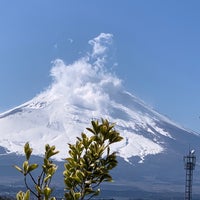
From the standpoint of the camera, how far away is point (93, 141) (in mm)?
3949

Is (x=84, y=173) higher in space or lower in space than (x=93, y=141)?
lower

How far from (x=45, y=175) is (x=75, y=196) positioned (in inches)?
14.2

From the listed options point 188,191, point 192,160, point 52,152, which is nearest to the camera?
point 52,152

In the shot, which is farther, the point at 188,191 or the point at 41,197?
the point at 188,191

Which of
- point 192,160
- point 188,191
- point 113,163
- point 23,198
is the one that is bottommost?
point 23,198

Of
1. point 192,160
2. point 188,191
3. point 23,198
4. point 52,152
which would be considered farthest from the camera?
point 192,160

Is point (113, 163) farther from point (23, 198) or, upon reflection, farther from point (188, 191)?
point (188, 191)

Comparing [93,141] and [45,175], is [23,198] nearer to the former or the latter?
[45,175]

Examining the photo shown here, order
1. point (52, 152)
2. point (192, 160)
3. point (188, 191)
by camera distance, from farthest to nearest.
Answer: point (192, 160), point (188, 191), point (52, 152)

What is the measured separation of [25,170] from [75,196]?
0.42m

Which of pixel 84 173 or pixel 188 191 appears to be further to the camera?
pixel 188 191

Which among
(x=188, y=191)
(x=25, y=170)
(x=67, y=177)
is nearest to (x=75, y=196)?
(x=67, y=177)

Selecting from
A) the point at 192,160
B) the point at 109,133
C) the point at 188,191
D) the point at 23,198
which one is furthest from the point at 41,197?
the point at 192,160

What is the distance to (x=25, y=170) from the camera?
153 inches
